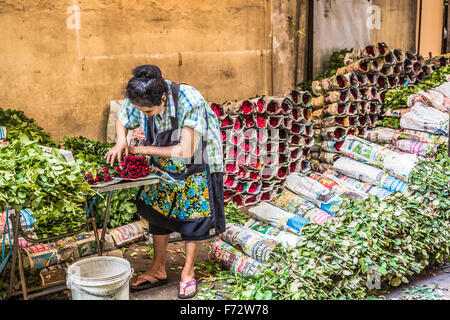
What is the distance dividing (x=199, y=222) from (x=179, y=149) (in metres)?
0.65

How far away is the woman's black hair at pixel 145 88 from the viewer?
10.7 feet

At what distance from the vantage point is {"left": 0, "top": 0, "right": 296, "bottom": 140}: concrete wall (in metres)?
6.02

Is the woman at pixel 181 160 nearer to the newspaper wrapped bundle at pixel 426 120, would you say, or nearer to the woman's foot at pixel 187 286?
the woman's foot at pixel 187 286

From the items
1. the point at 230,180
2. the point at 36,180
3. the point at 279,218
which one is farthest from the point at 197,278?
the point at 230,180

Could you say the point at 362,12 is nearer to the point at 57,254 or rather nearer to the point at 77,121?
the point at 77,121

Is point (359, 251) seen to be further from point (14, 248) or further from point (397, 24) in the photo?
point (397, 24)

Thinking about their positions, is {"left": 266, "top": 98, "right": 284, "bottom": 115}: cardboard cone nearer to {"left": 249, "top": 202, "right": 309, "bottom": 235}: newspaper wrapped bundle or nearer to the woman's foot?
{"left": 249, "top": 202, "right": 309, "bottom": 235}: newspaper wrapped bundle

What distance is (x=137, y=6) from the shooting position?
6.59 meters

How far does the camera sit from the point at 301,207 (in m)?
4.76

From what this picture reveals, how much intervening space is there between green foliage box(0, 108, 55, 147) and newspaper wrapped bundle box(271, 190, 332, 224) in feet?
9.41

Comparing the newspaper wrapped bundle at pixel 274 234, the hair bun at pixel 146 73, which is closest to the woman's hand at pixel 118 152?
the hair bun at pixel 146 73

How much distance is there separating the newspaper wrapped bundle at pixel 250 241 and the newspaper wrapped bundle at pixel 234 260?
0.17ft

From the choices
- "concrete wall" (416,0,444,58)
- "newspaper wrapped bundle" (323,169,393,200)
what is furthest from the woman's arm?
"concrete wall" (416,0,444,58)
